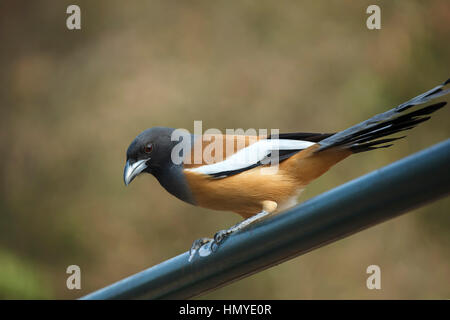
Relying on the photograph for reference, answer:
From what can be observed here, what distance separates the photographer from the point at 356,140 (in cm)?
157

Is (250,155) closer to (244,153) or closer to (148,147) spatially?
(244,153)

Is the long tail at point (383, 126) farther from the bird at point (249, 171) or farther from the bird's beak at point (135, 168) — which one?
the bird's beak at point (135, 168)

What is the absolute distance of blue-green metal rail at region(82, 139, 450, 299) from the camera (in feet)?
2.73

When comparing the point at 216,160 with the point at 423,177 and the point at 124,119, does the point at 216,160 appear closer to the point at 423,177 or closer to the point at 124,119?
the point at 423,177

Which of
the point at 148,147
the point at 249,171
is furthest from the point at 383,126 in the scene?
the point at 148,147

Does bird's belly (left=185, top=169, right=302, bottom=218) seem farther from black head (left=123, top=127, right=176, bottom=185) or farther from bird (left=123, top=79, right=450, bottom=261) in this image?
black head (left=123, top=127, right=176, bottom=185)

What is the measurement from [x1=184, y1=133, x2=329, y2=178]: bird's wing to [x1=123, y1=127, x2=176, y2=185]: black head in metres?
0.12

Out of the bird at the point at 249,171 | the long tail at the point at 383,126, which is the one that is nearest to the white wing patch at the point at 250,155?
the bird at the point at 249,171

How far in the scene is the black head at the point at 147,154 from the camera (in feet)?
6.40

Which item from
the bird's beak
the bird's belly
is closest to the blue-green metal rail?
the bird's belly

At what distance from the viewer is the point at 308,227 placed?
3.37ft

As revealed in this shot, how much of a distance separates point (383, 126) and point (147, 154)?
0.88 meters
